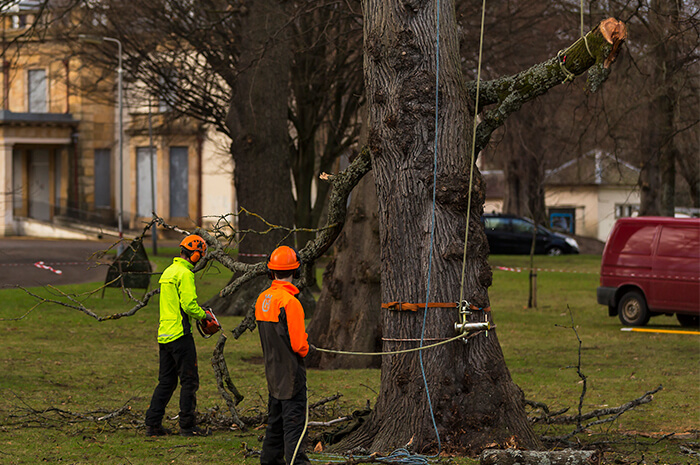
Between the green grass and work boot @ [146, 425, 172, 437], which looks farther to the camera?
work boot @ [146, 425, 172, 437]

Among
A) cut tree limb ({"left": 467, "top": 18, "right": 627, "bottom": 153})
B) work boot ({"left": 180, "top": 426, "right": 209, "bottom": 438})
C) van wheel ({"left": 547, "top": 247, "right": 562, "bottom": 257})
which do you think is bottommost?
work boot ({"left": 180, "top": 426, "right": 209, "bottom": 438})

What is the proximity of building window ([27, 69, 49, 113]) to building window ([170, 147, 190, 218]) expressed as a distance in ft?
23.6

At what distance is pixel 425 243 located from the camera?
7488 mm

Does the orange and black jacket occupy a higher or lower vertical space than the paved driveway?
higher

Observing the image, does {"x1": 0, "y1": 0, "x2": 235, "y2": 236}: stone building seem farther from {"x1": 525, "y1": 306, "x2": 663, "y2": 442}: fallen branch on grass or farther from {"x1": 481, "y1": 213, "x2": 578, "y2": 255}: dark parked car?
{"x1": 525, "y1": 306, "x2": 663, "y2": 442}: fallen branch on grass

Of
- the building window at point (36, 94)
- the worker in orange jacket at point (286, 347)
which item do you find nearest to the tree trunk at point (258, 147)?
the worker in orange jacket at point (286, 347)

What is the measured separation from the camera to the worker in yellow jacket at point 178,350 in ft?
28.1

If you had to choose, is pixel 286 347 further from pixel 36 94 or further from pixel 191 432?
pixel 36 94

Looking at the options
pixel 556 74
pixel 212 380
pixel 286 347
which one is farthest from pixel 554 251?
pixel 286 347

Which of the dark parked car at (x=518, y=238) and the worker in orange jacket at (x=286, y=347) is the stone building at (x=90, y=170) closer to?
the dark parked car at (x=518, y=238)

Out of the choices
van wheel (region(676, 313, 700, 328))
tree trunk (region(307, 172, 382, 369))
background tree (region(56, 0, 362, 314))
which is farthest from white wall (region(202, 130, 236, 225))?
tree trunk (region(307, 172, 382, 369))

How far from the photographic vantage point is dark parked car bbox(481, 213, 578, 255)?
3897 cm

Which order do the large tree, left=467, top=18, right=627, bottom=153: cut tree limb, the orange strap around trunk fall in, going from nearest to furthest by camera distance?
left=467, top=18, right=627, bottom=153: cut tree limb → the large tree → the orange strap around trunk

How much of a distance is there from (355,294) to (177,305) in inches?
191
